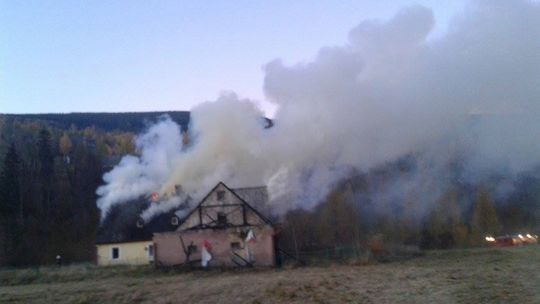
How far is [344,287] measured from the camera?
63.1 ft

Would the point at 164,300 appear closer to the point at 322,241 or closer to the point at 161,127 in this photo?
the point at 322,241

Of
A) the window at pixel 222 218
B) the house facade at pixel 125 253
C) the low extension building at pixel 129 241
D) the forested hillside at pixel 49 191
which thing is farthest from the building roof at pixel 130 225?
the forested hillside at pixel 49 191

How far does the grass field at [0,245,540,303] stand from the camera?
1664cm

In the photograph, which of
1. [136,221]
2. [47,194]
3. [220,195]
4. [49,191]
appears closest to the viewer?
[220,195]

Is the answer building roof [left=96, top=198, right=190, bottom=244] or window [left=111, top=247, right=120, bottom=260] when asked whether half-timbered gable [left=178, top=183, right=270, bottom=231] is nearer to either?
building roof [left=96, top=198, right=190, bottom=244]

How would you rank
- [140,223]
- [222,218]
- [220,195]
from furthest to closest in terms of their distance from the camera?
1. [140,223]
2. [220,195]
3. [222,218]

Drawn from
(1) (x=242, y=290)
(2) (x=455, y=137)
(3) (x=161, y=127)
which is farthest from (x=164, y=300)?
(3) (x=161, y=127)

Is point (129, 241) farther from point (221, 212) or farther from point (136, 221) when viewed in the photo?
point (221, 212)

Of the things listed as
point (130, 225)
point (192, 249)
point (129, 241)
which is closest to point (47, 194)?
point (130, 225)

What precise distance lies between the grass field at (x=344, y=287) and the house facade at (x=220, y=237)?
3915 mm

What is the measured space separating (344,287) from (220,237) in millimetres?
14976

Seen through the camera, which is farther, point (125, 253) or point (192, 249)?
point (125, 253)

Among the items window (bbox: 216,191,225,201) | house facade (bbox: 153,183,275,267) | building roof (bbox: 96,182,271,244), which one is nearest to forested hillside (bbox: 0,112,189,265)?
building roof (bbox: 96,182,271,244)

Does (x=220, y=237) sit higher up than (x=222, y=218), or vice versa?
(x=222, y=218)
